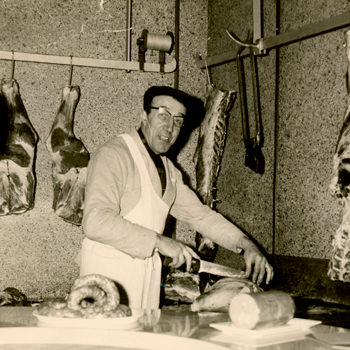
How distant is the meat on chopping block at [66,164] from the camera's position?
4.46 metres

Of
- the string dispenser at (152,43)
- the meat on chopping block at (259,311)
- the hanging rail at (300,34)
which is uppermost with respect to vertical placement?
the string dispenser at (152,43)

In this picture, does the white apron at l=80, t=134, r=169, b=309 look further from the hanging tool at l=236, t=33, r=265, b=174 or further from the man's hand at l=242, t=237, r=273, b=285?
Result: the hanging tool at l=236, t=33, r=265, b=174

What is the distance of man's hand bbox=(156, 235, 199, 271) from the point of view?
2893mm

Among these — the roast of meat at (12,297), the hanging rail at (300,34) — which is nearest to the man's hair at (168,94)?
the hanging rail at (300,34)

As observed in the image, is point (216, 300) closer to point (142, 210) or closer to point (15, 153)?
point (142, 210)

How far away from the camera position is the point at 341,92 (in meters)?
3.41

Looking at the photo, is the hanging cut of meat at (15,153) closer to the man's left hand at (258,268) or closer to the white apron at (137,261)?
the white apron at (137,261)

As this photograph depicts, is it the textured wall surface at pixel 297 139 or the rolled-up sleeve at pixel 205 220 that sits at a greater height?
the textured wall surface at pixel 297 139

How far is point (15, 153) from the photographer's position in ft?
14.5

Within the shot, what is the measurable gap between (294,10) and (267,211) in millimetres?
1291

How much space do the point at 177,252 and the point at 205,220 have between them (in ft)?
3.05

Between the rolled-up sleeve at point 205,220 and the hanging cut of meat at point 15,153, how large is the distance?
112 centimetres

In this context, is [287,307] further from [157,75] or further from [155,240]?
[157,75]

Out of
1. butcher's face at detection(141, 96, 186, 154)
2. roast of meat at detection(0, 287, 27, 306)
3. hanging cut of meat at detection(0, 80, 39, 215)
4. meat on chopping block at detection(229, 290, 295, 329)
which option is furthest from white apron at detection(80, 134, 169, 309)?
meat on chopping block at detection(229, 290, 295, 329)
